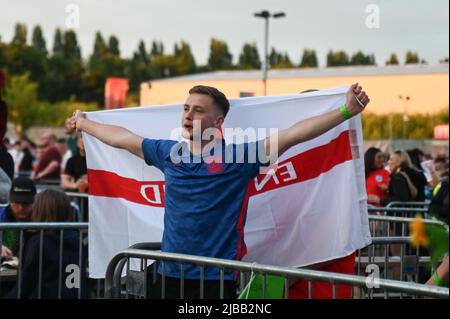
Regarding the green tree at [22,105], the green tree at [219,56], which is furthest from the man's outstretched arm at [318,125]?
the green tree at [219,56]

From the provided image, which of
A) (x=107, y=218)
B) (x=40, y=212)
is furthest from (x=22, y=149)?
(x=107, y=218)

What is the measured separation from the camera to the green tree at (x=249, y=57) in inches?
6009

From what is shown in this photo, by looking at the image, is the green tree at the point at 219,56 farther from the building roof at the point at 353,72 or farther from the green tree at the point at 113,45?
the building roof at the point at 353,72

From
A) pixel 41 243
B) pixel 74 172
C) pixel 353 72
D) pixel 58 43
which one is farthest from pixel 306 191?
pixel 58 43

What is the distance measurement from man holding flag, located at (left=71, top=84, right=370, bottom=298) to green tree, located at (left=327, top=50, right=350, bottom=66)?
141525mm

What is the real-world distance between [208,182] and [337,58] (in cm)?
14623

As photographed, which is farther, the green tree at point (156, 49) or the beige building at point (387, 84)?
the green tree at point (156, 49)

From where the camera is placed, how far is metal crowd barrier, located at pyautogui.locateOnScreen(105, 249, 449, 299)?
3.40 m

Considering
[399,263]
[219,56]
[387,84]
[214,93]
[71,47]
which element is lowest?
[399,263]

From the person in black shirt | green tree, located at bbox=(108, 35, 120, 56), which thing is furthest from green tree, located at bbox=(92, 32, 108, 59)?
the person in black shirt

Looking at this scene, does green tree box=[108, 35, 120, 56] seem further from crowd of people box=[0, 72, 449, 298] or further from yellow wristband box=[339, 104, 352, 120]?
yellow wristband box=[339, 104, 352, 120]

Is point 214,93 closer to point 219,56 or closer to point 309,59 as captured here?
point 309,59

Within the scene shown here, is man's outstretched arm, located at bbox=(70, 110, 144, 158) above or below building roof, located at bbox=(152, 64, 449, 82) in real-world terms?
below

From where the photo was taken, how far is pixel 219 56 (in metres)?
159
